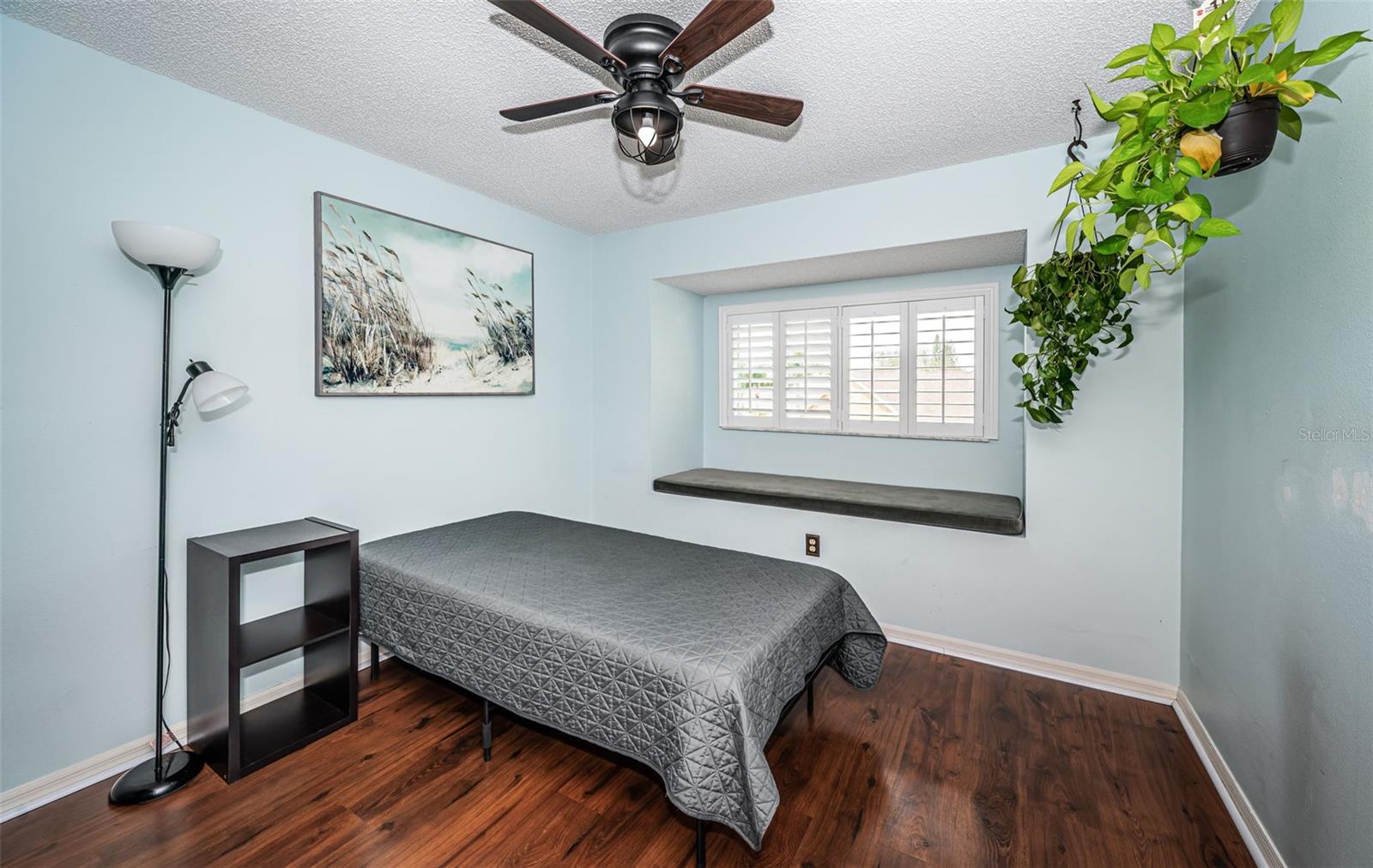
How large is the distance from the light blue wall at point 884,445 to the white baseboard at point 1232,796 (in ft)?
3.69

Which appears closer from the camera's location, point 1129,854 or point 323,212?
point 1129,854

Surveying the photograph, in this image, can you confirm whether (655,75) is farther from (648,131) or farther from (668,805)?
(668,805)

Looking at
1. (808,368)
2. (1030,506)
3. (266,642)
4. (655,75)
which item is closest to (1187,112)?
(655,75)

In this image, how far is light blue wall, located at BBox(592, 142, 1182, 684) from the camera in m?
2.35

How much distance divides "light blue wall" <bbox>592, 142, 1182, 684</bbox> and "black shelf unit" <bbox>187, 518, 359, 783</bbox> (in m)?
1.97

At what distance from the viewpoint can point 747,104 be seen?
5.44 feet

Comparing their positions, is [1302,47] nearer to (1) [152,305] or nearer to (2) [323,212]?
(2) [323,212]

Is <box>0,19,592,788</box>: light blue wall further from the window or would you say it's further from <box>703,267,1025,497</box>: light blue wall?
the window

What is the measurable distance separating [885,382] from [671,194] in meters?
1.65

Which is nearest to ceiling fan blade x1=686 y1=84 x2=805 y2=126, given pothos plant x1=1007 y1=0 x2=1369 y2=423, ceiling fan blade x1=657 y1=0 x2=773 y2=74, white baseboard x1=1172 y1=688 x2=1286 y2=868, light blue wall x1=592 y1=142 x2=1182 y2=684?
ceiling fan blade x1=657 y1=0 x2=773 y2=74

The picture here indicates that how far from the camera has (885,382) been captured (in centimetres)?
338

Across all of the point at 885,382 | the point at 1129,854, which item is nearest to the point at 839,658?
the point at 1129,854

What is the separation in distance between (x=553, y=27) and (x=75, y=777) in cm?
270

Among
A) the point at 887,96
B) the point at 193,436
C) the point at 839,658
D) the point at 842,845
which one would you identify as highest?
the point at 887,96
